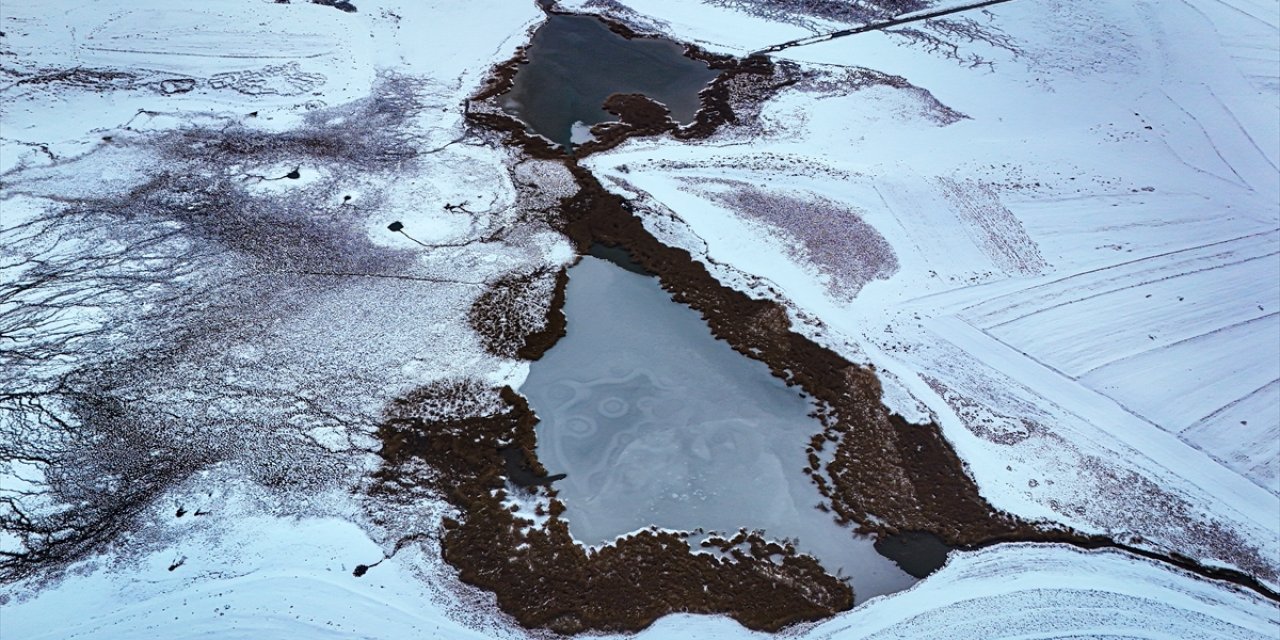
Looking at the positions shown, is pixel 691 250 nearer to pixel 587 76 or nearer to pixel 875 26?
pixel 587 76

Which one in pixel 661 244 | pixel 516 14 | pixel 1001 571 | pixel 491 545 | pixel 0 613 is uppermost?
pixel 516 14

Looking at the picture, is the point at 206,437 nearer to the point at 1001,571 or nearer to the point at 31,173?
the point at 31,173

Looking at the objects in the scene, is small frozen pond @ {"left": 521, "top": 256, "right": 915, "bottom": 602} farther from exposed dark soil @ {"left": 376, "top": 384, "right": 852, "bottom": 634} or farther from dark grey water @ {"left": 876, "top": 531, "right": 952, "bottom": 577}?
exposed dark soil @ {"left": 376, "top": 384, "right": 852, "bottom": 634}

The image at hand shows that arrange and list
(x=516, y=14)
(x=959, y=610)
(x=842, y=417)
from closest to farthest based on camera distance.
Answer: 1. (x=959, y=610)
2. (x=842, y=417)
3. (x=516, y=14)

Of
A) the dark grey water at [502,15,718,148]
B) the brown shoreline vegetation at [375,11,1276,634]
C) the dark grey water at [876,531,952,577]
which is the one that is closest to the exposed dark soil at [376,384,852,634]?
the brown shoreline vegetation at [375,11,1276,634]

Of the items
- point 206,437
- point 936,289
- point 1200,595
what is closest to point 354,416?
point 206,437

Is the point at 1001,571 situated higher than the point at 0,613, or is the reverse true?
the point at 1001,571

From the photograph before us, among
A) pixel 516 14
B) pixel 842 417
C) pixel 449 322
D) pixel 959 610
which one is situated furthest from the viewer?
pixel 516 14

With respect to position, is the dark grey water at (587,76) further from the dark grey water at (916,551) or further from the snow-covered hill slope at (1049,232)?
the dark grey water at (916,551)
